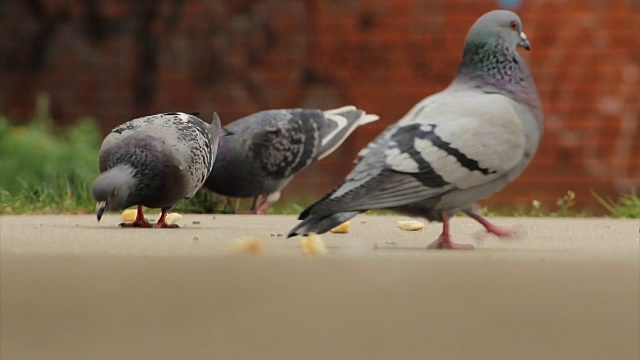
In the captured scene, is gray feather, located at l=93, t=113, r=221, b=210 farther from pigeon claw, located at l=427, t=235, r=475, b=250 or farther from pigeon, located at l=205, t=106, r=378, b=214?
pigeon, located at l=205, t=106, r=378, b=214

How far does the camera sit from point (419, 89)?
8.71 metres

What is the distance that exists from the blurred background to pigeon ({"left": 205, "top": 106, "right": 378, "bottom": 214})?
968 millimetres

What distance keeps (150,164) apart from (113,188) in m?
0.24

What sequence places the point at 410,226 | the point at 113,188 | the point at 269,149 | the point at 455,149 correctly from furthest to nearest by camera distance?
the point at 269,149 < the point at 410,226 < the point at 113,188 < the point at 455,149

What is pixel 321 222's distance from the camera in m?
3.62

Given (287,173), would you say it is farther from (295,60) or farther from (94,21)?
(94,21)

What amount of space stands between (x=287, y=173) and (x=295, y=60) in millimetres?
2299

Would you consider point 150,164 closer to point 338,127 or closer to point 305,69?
point 338,127

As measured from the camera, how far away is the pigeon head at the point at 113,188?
4480mm

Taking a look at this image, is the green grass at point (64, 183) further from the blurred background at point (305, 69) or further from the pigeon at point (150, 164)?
the pigeon at point (150, 164)

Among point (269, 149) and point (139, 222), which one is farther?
point (269, 149)

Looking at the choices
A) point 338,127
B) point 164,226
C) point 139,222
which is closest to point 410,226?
point 164,226

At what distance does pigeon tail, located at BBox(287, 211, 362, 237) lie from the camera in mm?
3609

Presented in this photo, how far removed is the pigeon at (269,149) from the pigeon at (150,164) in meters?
1.60
